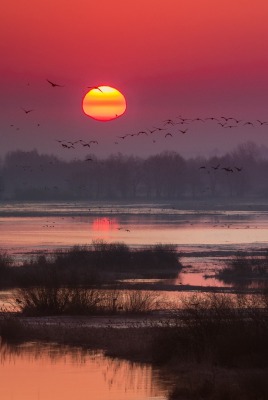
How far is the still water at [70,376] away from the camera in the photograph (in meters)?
20.7

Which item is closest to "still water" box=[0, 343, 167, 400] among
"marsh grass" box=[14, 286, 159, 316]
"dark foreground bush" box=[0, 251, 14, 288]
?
"marsh grass" box=[14, 286, 159, 316]

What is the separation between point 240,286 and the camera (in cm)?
4256

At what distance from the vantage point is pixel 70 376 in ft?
74.4

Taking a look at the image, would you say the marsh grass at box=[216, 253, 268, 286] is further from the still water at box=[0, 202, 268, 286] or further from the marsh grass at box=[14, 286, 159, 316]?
the marsh grass at box=[14, 286, 159, 316]

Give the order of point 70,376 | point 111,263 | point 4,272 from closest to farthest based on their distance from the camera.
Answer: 1. point 70,376
2. point 4,272
3. point 111,263

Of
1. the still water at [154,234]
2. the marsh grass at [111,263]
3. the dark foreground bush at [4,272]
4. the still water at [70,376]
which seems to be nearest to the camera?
the still water at [70,376]

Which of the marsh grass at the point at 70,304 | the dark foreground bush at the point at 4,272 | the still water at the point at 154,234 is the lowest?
the marsh grass at the point at 70,304

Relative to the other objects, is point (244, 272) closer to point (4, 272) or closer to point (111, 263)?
point (111, 263)

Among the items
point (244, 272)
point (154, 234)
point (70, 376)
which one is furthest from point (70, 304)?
point (154, 234)

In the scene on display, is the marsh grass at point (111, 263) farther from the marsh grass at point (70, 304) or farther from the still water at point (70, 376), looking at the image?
the still water at point (70, 376)

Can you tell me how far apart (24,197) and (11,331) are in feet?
Answer: 490

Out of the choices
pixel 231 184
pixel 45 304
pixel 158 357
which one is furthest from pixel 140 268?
pixel 231 184

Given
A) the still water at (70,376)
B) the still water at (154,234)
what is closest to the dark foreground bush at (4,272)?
the still water at (154,234)

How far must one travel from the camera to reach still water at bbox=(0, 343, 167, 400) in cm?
2069
